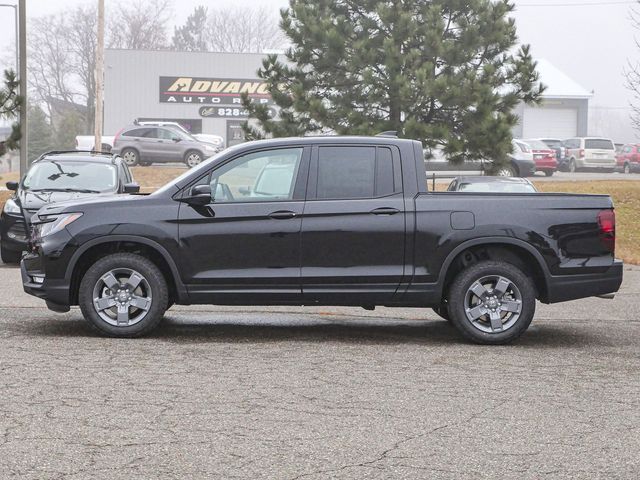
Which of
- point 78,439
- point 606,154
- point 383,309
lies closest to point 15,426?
→ point 78,439

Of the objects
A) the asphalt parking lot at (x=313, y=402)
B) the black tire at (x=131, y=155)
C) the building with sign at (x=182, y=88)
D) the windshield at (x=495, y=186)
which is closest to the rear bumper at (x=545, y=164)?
the black tire at (x=131, y=155)

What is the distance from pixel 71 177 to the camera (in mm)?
17688

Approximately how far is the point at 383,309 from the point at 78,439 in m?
6.80

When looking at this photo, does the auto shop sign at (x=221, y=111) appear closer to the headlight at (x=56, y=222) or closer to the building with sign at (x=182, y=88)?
the building with sign at (x=182, y=88)

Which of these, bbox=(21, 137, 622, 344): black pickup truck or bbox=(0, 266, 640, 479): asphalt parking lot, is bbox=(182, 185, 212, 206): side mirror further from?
bbox=(0, 266, 640, 479): asphalt parking lot

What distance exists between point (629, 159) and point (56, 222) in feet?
151

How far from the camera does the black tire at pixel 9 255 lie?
17.0 meters

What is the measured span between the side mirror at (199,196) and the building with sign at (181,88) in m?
51.1

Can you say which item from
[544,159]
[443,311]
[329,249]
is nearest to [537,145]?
[544,159]

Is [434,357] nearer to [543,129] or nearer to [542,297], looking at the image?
[542,297]

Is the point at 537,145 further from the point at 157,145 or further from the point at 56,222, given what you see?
the point at 56,222

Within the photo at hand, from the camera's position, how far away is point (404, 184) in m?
9.80

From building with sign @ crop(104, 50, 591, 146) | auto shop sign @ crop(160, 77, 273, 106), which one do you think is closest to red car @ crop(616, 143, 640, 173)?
building with sign @ crop(104, 50, 591, 146)

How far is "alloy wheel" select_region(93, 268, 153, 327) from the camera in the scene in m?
9.68
